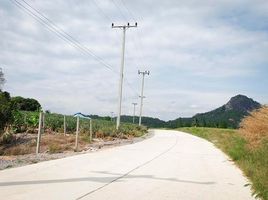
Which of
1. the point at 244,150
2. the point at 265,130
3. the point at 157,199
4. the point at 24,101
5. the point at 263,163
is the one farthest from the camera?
the point at 24,101

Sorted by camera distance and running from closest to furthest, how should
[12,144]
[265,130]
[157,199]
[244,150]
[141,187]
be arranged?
[157,199] → [141,187] → [265,130] → [244,150] → [12,144]

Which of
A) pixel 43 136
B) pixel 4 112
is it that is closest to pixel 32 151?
pixel 4 112

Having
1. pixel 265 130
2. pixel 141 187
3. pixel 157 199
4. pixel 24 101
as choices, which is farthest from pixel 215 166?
pixel 24 101

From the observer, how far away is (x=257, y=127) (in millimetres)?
18031

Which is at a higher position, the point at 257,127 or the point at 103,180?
the point at 257,127

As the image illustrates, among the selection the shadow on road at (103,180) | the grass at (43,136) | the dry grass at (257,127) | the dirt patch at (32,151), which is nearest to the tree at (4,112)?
the grass at (43,136)

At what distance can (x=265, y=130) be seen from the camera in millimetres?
17469

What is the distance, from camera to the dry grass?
17.5 metres

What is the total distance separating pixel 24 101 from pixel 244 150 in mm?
70088

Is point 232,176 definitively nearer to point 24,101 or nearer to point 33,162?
point 33,162

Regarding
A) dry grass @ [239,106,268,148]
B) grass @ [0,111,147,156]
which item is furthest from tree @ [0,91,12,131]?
dry grass @ [239,106,268,148]

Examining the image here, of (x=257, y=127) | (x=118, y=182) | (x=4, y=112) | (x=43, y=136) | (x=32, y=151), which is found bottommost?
(x=118, y=182)

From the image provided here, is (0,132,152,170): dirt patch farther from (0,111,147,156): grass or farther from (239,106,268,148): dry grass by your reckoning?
(239,106,268,148): dry grass

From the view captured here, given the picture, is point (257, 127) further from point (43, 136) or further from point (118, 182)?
point (43, 136)
